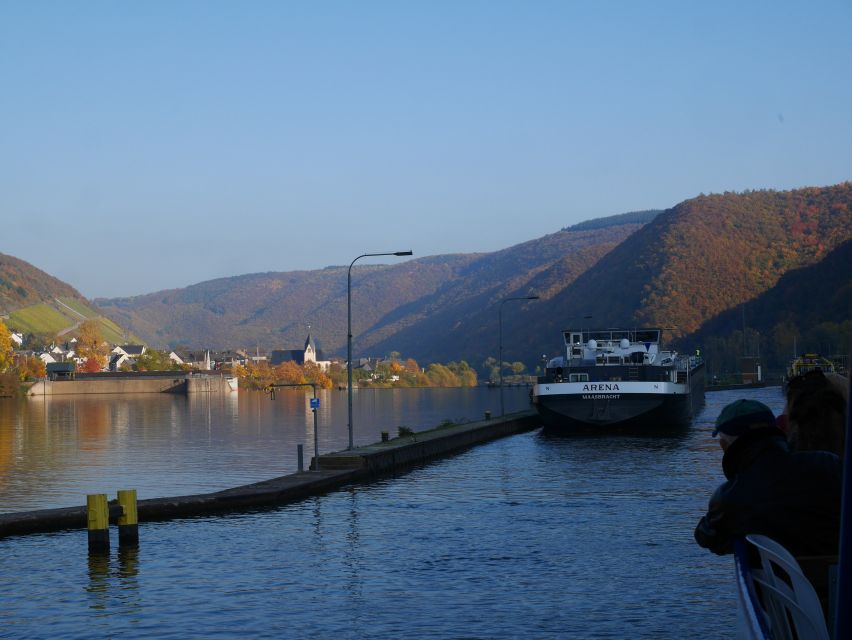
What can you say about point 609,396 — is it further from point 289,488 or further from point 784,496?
point 784,496

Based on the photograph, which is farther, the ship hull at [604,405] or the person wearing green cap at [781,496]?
the ship hull at [604,405]

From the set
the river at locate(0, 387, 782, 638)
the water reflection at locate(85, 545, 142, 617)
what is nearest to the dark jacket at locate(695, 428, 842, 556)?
the river at locate(0, 387, 782, 638)

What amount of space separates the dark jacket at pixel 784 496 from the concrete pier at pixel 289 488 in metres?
21.8

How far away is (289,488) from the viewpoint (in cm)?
3200

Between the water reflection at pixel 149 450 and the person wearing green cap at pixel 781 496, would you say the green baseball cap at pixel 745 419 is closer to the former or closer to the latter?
the person wearing green cap at pixel 781 496

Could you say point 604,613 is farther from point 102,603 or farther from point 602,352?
point 602,352

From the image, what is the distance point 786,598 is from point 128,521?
20507 mm

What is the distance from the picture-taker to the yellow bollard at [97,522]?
23438mm

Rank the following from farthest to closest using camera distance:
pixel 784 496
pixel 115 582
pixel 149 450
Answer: pixel 149 450
pixel 115 582
pixel 784 496

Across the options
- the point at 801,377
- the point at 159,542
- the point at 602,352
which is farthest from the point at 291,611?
the point at 602,352

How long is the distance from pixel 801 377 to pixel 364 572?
42.0 feet

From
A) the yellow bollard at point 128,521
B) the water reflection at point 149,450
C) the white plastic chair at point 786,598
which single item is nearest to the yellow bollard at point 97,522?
the yellow bollard at point 128,521

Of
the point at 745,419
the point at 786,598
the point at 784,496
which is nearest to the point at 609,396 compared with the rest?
the point at 745,419

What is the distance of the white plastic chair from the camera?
5.64 metres
